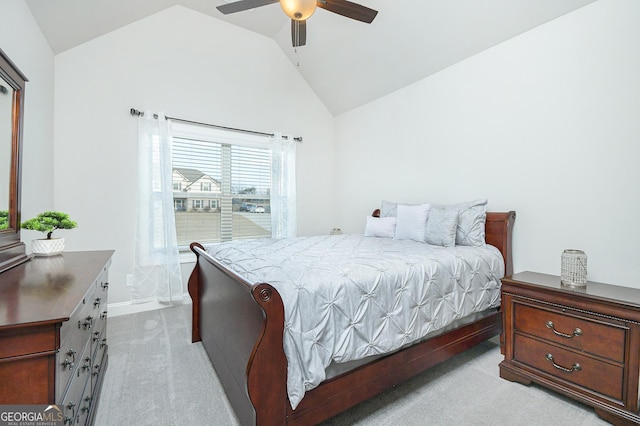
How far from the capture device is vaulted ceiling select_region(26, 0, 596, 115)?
2.54 meters

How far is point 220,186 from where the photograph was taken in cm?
405

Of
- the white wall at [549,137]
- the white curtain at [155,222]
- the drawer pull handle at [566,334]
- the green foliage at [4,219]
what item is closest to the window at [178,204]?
the white curtain at [155,222]

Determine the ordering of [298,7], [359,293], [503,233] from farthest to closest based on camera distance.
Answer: [503,233], [298,7], [359,293]

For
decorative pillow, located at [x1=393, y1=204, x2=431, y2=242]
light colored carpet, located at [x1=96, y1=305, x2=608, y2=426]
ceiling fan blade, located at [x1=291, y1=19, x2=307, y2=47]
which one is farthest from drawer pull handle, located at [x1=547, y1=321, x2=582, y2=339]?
ceiling fan blade, located at [x1=291, y1=19, x2=307, y2=47]

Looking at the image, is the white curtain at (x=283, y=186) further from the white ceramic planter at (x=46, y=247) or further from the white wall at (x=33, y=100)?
the white ceramic planter at (x=46, y=247)

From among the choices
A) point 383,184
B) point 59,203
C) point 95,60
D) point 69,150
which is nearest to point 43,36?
point 95,60

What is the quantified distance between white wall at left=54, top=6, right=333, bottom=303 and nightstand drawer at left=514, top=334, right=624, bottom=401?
3.86m

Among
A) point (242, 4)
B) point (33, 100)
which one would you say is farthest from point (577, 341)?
point (33, 100)

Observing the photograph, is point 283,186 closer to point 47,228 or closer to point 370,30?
point 370,30

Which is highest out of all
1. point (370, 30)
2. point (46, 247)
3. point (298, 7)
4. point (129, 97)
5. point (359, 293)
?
point (370, 30)

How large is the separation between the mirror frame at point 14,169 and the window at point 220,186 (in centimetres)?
177

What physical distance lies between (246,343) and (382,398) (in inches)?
38.7

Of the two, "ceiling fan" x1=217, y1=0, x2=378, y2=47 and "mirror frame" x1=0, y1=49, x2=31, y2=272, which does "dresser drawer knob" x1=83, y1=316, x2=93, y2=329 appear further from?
"ceiling fan" x1=217, y1=0, x2=378, y2=47

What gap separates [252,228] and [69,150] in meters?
2.26
